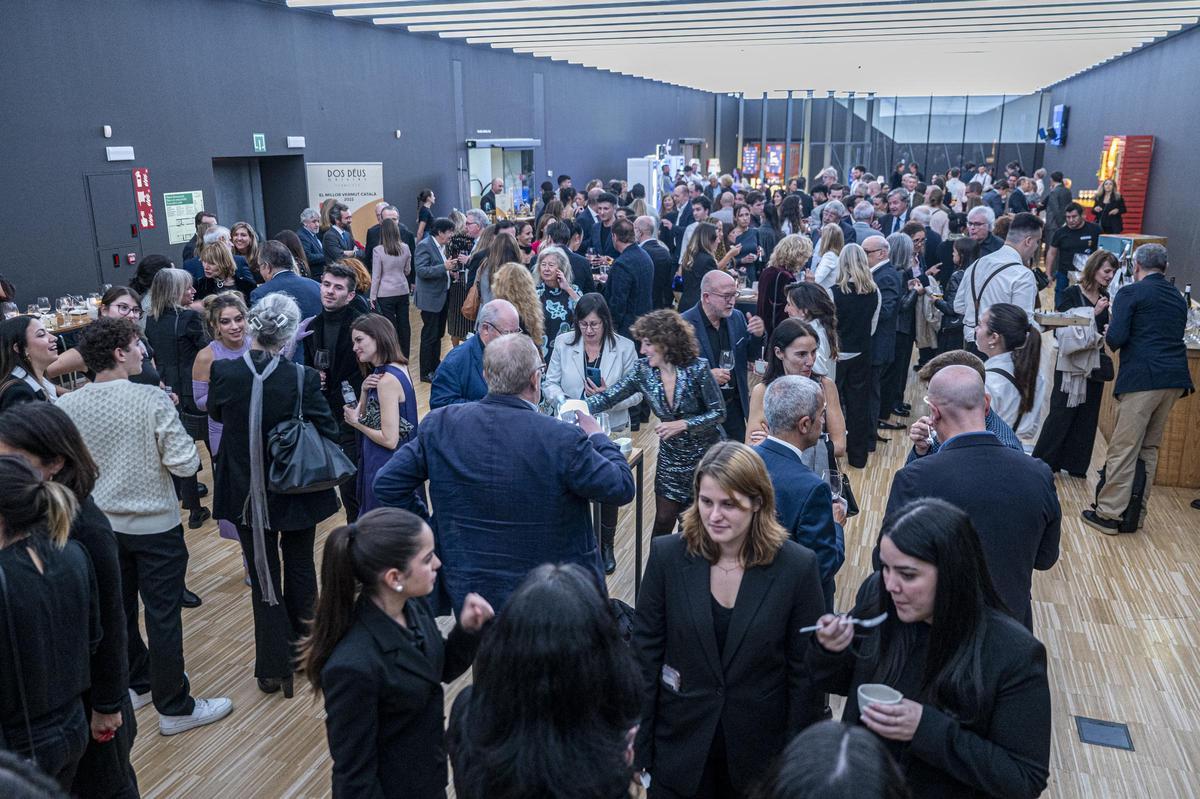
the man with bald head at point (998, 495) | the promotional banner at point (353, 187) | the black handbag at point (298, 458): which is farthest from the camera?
the promotional banner at point (353, 187)

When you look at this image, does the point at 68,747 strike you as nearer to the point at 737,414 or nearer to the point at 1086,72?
the point at 737,414

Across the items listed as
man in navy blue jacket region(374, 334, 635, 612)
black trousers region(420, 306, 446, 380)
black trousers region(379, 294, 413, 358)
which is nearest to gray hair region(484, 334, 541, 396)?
man in navy blue jacket region(374, 334, 635, 612)

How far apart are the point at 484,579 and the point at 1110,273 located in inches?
191

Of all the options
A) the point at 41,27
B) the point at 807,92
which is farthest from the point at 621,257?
the point at 807,92

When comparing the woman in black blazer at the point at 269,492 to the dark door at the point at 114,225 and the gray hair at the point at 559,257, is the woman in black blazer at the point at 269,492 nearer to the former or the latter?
the gray hair at the point at 559,257

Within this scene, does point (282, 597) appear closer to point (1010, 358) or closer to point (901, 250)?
point (1010, 358)

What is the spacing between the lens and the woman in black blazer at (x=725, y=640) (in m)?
2.18

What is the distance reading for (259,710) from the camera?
3746 mm

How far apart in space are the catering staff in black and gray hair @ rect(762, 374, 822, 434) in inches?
47.1

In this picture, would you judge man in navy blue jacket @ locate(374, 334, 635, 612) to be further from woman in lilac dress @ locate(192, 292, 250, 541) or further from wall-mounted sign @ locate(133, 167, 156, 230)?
wall-mounted sign @ locate(133, 167, 156, 230)

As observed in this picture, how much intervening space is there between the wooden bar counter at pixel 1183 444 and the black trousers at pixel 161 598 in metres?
5.92

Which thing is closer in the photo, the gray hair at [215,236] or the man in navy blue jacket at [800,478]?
the man in navy blue jacket at [800,478]

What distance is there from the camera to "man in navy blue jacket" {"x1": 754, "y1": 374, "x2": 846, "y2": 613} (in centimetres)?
257

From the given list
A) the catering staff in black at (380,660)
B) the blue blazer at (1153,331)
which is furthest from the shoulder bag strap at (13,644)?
the blue blazer at (1153,331)
